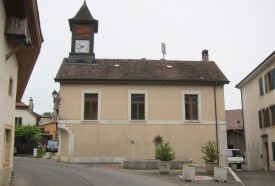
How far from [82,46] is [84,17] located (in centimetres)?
265

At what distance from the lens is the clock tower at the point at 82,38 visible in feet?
94.1

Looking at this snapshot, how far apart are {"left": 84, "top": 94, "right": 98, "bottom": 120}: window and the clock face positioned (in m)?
4.64

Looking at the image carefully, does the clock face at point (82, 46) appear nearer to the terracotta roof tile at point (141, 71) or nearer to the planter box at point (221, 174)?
the terracotta roof tile at point (141, 71)

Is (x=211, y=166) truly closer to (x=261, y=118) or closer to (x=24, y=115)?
(x=261, y=118)

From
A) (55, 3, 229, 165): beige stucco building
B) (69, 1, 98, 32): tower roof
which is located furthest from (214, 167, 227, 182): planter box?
(69, 1, 98, 32): tower roof

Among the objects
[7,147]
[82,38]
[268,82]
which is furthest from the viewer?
[82,38]

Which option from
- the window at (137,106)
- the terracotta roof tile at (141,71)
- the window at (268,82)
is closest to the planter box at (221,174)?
the window at (137,106)

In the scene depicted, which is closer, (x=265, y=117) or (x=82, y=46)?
(x=265, y=117)

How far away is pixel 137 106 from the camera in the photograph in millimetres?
26312

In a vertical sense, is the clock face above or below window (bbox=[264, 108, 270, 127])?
above

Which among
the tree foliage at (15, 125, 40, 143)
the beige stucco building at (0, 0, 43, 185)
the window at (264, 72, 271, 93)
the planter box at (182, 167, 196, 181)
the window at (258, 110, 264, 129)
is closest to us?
the beige stucco building at (0, 0, 43, 185)

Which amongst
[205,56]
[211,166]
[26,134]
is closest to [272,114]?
[205,56]

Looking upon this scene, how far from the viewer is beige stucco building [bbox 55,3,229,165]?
25.5 m

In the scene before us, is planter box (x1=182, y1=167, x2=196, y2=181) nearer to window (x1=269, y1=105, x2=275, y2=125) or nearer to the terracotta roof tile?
the terracotta roof tile
